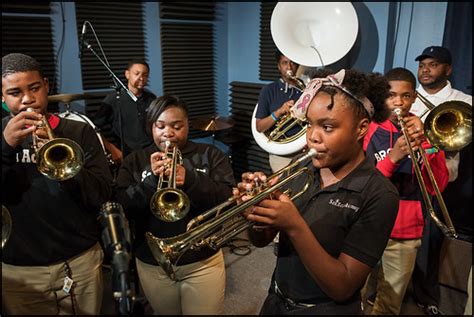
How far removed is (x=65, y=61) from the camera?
476 cm

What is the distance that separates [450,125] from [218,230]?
1.41 meters

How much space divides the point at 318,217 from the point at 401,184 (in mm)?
1332

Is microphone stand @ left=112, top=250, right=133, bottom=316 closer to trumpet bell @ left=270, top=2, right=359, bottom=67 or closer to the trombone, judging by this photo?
the trombone

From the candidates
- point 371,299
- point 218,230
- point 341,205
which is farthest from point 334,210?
point 371,299

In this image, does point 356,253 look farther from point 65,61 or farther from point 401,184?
point 65,61

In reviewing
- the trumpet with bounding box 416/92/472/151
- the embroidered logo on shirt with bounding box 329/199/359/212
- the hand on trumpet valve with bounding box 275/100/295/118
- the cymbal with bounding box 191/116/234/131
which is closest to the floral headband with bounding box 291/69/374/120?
the embroidered logo on shirt with bounding box 329/199/359/212

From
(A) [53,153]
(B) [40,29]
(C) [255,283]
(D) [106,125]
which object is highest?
(B) [40,29]

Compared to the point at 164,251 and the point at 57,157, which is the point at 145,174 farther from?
the point at 164,251

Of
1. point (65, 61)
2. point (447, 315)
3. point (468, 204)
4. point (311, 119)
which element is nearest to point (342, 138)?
point (311, 119)

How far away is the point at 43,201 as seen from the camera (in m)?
1.98

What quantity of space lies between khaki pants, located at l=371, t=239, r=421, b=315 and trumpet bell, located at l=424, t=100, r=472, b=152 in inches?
37.3

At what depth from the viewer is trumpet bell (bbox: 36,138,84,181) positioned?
A: 184cm

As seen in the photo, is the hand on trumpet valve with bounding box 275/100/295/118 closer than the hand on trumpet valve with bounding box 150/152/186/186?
No

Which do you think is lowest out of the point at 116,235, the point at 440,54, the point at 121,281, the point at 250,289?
the point at 250,289
